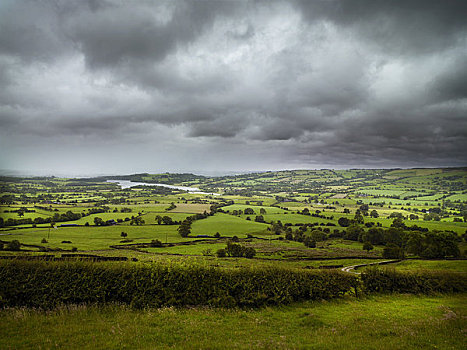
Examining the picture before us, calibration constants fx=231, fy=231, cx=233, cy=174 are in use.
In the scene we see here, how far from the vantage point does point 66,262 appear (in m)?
15.7

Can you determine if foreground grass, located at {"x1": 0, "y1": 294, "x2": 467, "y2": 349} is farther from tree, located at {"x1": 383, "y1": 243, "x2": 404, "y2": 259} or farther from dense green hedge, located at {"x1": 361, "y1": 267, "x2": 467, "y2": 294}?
tree, located at {"x1": 383, "y1": 243, "x2": 404, "y2": 259}

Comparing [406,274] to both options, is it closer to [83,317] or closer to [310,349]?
[310,349]

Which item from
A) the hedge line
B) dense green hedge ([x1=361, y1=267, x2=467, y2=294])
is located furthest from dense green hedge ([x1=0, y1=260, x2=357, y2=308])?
dense green hedge ([x1=361, y1=267, x2=467, y2=294])

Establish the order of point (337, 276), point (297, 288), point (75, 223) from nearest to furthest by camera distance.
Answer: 1. point (297, 288)
2. point (337, 276)
3. point (75, 223)

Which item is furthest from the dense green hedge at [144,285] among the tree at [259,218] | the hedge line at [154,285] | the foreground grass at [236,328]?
the tree at [259,218]

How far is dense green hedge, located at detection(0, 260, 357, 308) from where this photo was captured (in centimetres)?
1425

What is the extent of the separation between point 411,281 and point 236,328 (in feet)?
59.8

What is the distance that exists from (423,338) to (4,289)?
2280 centimetres

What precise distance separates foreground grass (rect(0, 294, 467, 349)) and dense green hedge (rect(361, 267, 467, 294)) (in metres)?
4.45

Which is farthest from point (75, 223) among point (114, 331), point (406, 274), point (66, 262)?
point (406, 274)

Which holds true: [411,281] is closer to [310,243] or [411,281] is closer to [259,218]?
[310,243]

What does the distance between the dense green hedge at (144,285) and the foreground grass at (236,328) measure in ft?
3.28

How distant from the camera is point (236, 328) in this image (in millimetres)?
11922

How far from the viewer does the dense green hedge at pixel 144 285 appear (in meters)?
14.2
